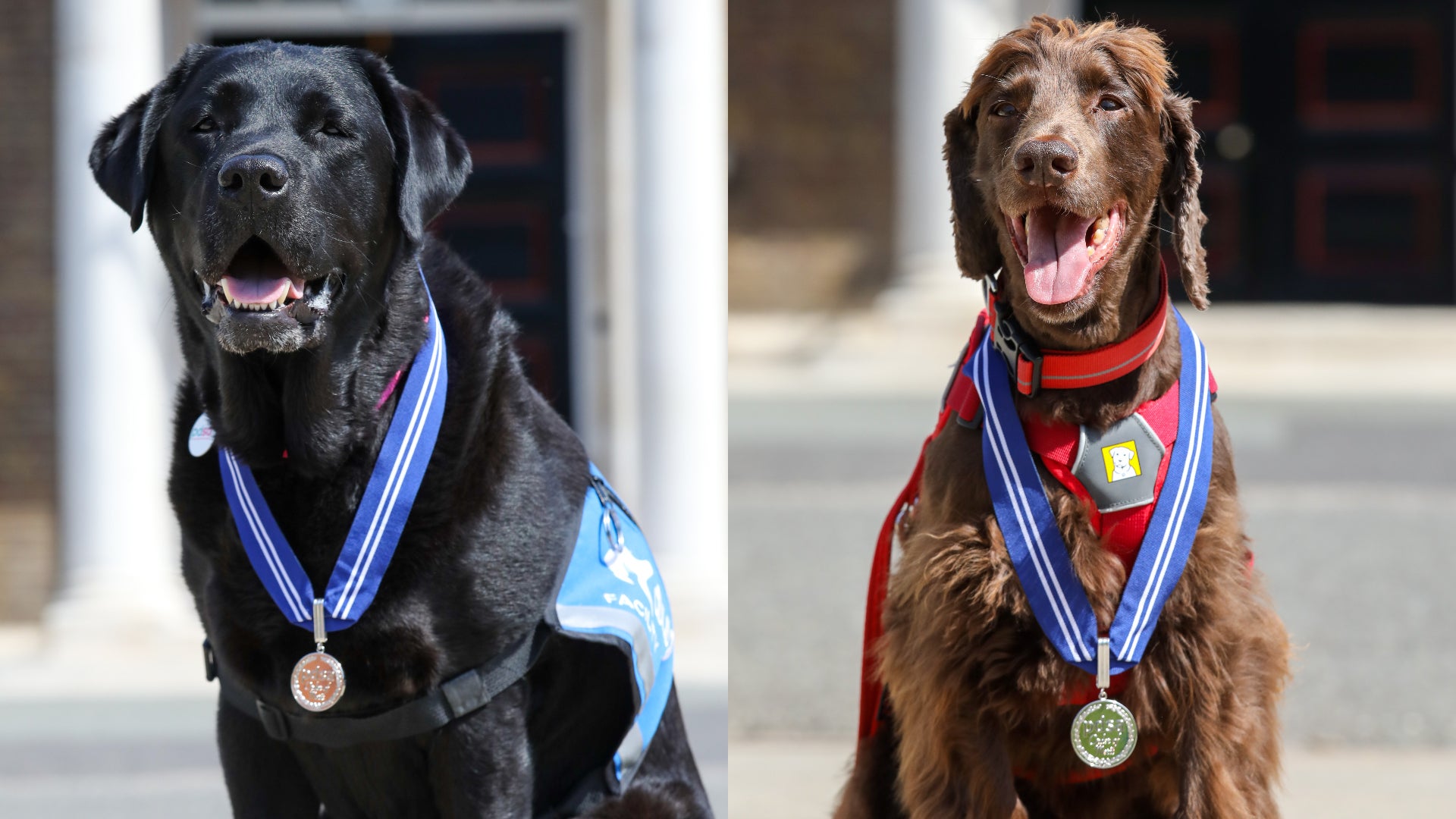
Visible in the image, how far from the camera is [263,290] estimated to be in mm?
2637

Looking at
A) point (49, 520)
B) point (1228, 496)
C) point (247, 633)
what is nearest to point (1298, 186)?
point (49, 520)

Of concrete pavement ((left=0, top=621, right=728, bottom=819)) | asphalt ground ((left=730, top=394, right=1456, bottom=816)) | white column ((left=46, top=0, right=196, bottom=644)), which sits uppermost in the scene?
white column ((left=46, top=0, right=196, bottom=644))

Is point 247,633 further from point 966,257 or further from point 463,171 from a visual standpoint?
point 966,257

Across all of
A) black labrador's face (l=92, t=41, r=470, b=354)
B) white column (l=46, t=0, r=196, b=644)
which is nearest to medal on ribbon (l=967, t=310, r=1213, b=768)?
black labrador's face (l=92, t=41, r=470, b=354)

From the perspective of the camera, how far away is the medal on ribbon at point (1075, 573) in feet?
8.61

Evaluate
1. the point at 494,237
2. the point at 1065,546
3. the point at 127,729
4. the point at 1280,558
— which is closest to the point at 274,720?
the point at 1065,546

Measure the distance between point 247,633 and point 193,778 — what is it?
10.5ft

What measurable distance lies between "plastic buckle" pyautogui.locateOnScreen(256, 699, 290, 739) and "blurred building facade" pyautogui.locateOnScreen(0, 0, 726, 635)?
386 centimetres

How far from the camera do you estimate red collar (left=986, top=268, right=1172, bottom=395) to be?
2643mm

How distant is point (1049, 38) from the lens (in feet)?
8.69

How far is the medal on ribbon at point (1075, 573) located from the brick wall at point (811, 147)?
9628mm

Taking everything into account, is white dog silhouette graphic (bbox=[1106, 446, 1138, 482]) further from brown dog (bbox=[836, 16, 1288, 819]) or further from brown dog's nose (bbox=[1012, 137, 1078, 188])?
brown dog's nose (bbox=[1012, 137, 1078, 188])

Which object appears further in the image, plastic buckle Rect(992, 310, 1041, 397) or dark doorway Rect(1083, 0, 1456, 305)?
dark doorway Rect(1083, 0, 1456, 305)

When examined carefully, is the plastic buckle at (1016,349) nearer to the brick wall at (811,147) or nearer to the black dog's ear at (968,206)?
the black dog's ear at (968,206)
